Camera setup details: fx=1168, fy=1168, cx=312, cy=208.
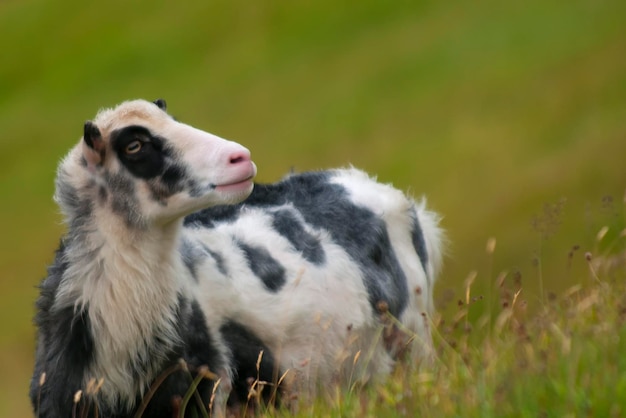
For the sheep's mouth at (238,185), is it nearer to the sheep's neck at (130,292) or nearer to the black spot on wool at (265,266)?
the sheep's neck at (130,292)

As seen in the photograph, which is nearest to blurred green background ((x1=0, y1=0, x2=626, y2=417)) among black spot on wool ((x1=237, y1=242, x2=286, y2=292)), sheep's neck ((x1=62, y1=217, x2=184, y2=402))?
black spot on wool ((x1=237, y1=242, x2=286, y2=292))

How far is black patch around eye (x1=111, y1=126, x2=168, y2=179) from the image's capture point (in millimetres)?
7422

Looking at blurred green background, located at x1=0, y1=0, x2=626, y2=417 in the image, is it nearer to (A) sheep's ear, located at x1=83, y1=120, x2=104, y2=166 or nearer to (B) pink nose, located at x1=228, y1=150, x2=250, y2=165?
(A) sheep's ear, located at x1=83, y1=120, x2=104, y2=166

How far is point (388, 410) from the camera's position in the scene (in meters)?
5.28

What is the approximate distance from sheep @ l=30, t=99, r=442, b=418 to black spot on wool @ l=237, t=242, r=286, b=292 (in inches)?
0.4

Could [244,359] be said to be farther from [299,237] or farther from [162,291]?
[299,237]

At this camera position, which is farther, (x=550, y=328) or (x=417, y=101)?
(x=417, y=101)

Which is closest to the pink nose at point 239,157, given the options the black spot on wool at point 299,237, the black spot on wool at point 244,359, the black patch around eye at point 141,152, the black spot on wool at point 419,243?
the black patch around eye at point 141,152

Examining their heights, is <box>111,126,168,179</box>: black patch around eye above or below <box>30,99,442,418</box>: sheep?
above

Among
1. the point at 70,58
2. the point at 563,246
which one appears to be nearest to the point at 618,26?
the point at 563,246

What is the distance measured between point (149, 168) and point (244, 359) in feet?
4.77

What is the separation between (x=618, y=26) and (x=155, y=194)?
24.6 m

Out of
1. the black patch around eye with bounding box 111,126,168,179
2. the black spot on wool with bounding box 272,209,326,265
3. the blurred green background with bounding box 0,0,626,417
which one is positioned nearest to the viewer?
the black patch around eye with bounding box 111,126,168,179

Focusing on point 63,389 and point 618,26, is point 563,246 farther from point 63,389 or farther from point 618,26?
point 63,389
